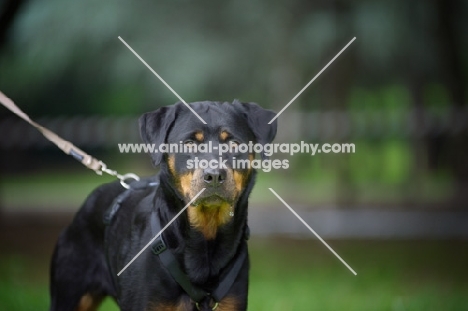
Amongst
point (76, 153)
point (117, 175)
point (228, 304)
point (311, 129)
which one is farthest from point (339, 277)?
point (311, 129)

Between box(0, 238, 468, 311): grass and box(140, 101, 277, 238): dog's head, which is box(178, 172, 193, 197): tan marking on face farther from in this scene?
box(0, 238, 468, 311): grass

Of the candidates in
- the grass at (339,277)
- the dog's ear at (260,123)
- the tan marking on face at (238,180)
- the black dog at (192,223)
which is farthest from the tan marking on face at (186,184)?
the grass at (339,277)

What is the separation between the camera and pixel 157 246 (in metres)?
4.34

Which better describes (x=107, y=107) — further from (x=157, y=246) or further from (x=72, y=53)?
(x=157, y=246)

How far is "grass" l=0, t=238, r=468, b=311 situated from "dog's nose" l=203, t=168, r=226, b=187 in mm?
2649

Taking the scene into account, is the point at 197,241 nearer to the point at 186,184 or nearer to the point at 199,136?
the point at 186,184

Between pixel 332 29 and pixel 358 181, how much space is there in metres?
3.42

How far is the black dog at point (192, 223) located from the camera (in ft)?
14.0

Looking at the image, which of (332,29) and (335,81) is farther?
(335,81)

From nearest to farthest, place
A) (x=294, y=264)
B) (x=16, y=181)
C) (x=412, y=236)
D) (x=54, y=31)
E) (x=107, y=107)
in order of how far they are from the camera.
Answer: (x=294, y=264) < (x=412, y=236) < (x=54, y=31) < (x=16, y=181) < (x=107, y=107)

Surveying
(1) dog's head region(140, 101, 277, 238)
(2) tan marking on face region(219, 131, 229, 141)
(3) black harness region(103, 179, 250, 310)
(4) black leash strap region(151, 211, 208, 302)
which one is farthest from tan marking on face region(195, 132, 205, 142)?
(4) black leash strap region(151, 211, 208, 302)

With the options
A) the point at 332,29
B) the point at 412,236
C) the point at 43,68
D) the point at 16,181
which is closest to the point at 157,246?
the point at 412,236

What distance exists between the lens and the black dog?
4.28 meters

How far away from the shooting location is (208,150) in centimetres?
440
